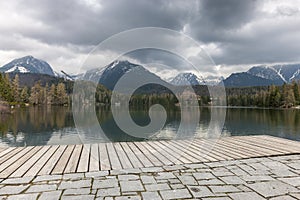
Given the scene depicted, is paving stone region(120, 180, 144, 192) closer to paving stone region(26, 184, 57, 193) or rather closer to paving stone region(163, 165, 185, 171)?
paving stone region(163, 165, 185, 171)

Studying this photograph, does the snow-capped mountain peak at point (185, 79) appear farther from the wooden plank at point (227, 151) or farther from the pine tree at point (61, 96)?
the pine tree at point (61, 96)

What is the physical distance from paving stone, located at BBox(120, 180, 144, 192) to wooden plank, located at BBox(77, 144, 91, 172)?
111 cm

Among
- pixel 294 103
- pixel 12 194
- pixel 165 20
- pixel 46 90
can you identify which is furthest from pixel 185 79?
pixel 46 90

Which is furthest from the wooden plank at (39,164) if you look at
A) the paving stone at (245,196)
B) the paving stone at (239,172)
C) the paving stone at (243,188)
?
the paving stone at (239,172)

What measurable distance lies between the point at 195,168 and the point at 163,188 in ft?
4.18

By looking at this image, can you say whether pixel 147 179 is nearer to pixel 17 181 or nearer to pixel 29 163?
pixel 17 181

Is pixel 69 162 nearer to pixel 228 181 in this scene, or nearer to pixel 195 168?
pixel 195 168

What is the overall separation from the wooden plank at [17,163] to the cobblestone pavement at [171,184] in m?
0.42

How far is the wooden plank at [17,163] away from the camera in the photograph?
15.1 feet

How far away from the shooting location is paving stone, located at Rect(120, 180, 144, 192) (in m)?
3.82

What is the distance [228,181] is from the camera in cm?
419

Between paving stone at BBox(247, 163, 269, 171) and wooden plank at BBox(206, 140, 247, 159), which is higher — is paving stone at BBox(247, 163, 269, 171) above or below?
below

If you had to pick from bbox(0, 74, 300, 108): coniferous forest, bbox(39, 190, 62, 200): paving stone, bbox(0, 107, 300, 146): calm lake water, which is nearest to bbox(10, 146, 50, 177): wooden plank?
bbox(39, 190, 62, 200): paving stone

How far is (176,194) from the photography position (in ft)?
11.9
